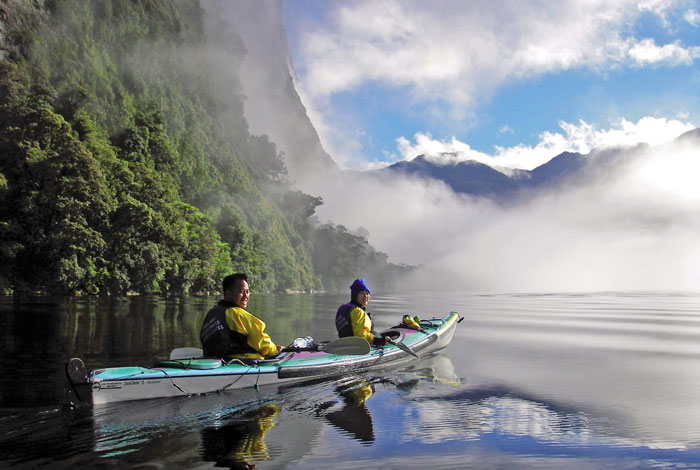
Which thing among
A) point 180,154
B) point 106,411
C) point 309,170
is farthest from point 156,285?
point 309,170

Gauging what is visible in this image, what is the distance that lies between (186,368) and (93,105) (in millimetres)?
57595

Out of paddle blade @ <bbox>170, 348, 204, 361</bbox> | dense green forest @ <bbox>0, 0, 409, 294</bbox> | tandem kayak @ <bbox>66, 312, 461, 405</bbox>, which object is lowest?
tandem kayak @ <bbox>66, 312, 461, 405</bbox>

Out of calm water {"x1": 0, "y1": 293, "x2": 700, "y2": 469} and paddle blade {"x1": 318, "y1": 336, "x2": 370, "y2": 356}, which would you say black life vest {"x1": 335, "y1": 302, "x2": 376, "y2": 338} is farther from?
calm water {"x1": 0, "y1": 293, "x2": 700, "y2": 469}

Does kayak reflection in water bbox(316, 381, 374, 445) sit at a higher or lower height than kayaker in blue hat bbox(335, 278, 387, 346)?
lower

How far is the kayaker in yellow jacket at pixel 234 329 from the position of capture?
7.59 m

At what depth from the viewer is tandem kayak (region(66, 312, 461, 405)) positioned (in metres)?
6.48

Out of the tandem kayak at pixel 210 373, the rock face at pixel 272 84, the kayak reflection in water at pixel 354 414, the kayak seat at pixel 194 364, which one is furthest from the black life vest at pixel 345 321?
the rock face at pixel 272 84

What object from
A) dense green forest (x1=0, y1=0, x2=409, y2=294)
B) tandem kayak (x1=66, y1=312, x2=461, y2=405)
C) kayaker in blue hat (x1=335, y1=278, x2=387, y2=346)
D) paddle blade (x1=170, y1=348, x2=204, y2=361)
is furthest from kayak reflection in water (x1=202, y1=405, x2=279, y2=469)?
dense green forest (x1=0, y1=0, x2=409, y2=294)

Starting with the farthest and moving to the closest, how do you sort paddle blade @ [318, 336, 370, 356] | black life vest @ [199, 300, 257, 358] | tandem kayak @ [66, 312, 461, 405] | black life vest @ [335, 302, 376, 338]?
1. black life vest @ [335, 302, 376, 338]
2. paddle blade @ [318, 336, 370, 356]
3. black life vest @ [199, 300, 257, 358]
4. tandem kayak @ [66, 312, 461, 405]

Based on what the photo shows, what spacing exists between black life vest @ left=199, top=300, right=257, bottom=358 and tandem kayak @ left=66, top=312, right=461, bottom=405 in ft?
0.73

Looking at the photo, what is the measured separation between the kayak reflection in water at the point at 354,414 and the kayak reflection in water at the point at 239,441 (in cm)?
81

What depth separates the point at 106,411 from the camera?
637cm

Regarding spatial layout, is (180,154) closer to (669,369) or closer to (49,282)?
(49,282)

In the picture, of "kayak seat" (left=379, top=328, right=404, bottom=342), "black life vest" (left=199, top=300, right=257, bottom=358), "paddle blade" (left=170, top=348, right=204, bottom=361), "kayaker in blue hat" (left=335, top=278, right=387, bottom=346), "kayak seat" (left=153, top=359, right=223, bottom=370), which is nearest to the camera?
"kayak seat" (left=153, top=359, right=223, bottom=370)
